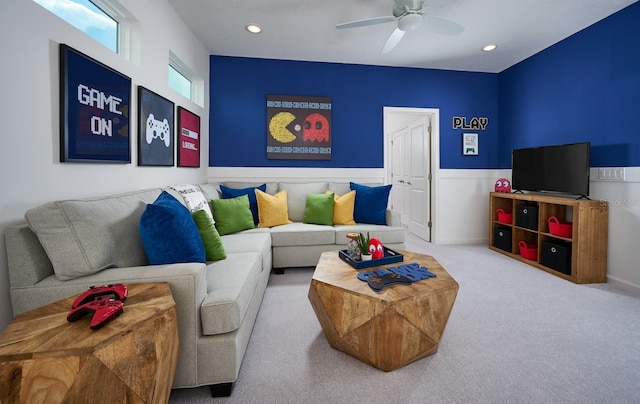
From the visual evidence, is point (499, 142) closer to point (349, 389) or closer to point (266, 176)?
point (266, 176)

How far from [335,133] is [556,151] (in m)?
Result: 2.62

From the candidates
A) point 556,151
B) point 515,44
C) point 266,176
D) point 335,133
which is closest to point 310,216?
point 266,176

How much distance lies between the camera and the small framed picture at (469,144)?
456 centimetres

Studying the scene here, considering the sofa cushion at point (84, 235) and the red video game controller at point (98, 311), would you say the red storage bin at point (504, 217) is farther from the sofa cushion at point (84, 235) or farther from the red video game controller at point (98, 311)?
the red video game controller at point (98, 311)

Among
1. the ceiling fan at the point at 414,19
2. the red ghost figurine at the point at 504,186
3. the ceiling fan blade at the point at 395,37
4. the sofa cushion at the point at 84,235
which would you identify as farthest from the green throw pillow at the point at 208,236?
the red ghost figurine at the point at 504,186

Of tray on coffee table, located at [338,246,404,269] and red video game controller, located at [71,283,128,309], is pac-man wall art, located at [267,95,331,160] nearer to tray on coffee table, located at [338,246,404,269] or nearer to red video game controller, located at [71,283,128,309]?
tray on coffee table, located at [338,246,404,269]

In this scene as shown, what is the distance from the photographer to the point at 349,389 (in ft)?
4.84

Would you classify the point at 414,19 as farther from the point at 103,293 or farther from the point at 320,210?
the point at 103,293

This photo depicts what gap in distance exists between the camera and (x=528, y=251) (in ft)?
11.8

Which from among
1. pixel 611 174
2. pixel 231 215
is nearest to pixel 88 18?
pixel 231 215

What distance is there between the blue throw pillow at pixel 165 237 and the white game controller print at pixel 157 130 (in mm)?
1243

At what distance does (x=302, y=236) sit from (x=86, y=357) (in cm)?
235

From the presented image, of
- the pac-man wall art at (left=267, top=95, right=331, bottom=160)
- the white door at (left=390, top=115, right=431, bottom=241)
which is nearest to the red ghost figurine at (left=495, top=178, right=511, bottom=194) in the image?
the white door at (left=390, top=115, right=431, bottom=241)

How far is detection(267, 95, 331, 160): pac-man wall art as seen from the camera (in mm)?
4117
